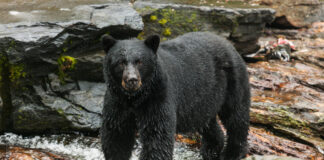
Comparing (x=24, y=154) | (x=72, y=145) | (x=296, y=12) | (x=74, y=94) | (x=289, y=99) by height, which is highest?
(x=296, y=12)

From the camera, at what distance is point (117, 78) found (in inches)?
157

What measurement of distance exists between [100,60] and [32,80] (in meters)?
1.34

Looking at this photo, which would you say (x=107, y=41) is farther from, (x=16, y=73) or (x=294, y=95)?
(x=294, y=95)

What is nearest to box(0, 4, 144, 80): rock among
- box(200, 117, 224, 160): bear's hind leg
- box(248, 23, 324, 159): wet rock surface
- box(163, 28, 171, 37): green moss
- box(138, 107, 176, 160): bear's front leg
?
box(163, 28, 171, 37): green moss

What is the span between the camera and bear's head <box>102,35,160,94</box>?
151 inches

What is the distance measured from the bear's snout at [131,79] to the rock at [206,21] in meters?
4.86

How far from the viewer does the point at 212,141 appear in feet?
20.4

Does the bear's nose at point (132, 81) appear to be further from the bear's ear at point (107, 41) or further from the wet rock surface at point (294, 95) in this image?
the wet rock surface at point (294, 95)

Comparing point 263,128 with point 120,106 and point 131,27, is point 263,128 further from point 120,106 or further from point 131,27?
point 120,106

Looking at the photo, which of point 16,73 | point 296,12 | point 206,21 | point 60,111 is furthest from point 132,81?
point 296,12

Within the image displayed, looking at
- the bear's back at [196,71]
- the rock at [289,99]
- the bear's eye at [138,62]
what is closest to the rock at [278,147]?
the rock at [289,99]

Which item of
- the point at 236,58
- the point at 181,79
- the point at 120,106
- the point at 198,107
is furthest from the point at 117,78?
the point at 236,58

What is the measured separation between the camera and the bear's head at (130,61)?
12.6 feet

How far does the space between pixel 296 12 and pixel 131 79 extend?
39.9ft
